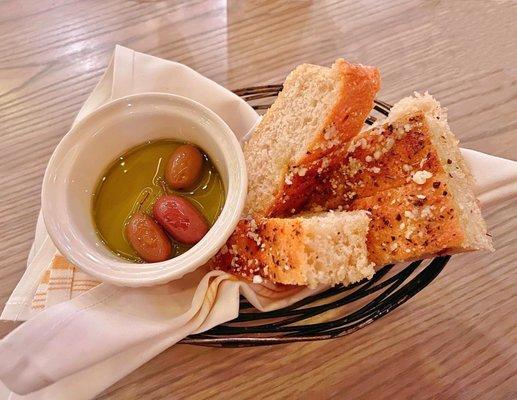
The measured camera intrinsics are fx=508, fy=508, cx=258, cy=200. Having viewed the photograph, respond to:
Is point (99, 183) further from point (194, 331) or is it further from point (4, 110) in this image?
point (4, 110)

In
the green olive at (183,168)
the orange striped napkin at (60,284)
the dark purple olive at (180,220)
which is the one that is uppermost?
the green olive at (183,168)

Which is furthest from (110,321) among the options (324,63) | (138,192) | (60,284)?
(324,63)

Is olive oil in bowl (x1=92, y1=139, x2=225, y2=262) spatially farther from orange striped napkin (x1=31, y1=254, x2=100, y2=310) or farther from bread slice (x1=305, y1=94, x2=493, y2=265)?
bread slice (x1=305, y1=94, x2=493, y2=265)

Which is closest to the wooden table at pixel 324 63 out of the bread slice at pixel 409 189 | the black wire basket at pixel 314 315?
the black wire basket at pixel 314 315

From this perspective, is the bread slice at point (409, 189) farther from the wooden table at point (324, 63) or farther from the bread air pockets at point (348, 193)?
the wooden table at point (324, 63)

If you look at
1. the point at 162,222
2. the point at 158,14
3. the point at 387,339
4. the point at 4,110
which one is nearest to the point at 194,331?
the point at 162,222

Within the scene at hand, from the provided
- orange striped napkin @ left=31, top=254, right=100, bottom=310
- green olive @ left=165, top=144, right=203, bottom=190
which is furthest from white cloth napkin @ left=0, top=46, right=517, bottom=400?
green olive @ left=165, top=144, right=203, bottom=190

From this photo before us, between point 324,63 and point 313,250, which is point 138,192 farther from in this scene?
point 324,63

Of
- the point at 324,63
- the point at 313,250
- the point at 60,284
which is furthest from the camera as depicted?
the point at 324,63
